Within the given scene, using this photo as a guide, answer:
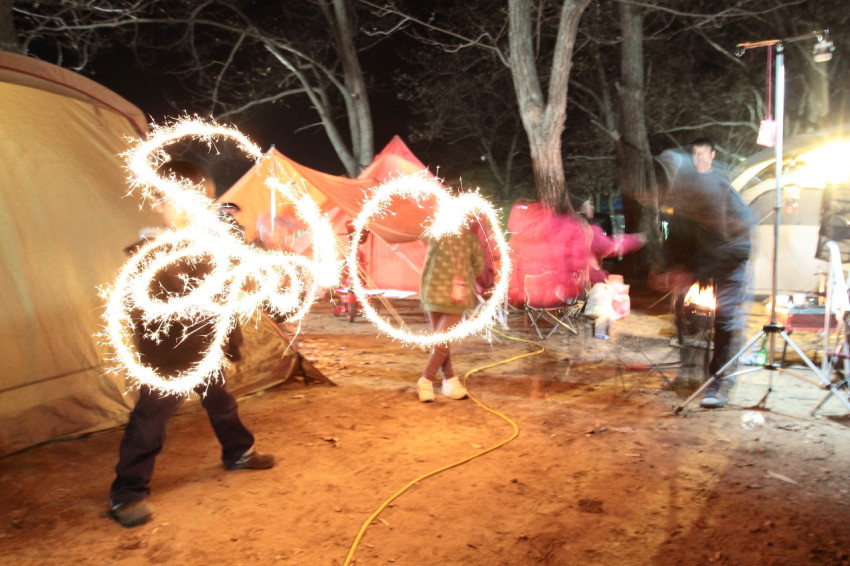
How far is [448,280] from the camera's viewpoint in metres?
5.25

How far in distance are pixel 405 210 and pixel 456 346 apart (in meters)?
2.97

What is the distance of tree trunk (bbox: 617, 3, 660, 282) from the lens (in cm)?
1447

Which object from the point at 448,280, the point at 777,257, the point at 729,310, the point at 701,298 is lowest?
the point at 701,298

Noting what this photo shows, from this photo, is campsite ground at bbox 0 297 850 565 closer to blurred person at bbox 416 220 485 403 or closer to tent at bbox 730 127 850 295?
blurred person at bbox 416 220 485 403

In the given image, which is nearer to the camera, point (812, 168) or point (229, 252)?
point (229, 252)

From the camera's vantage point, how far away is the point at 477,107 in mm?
28812

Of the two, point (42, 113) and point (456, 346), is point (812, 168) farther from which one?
point (42, 113)

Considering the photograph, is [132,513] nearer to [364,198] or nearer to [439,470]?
[439,470]

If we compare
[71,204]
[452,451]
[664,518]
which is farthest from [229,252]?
[664,518]

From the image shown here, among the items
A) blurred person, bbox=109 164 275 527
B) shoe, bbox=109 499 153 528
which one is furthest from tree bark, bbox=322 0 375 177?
shoe, bbox=109 499 153 528

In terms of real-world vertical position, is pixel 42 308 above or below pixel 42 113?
below

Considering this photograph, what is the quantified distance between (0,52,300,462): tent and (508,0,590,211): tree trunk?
298 inches

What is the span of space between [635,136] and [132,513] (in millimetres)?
13729

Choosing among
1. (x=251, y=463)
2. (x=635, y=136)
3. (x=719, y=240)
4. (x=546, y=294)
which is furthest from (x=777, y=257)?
(x=635, y=136)
